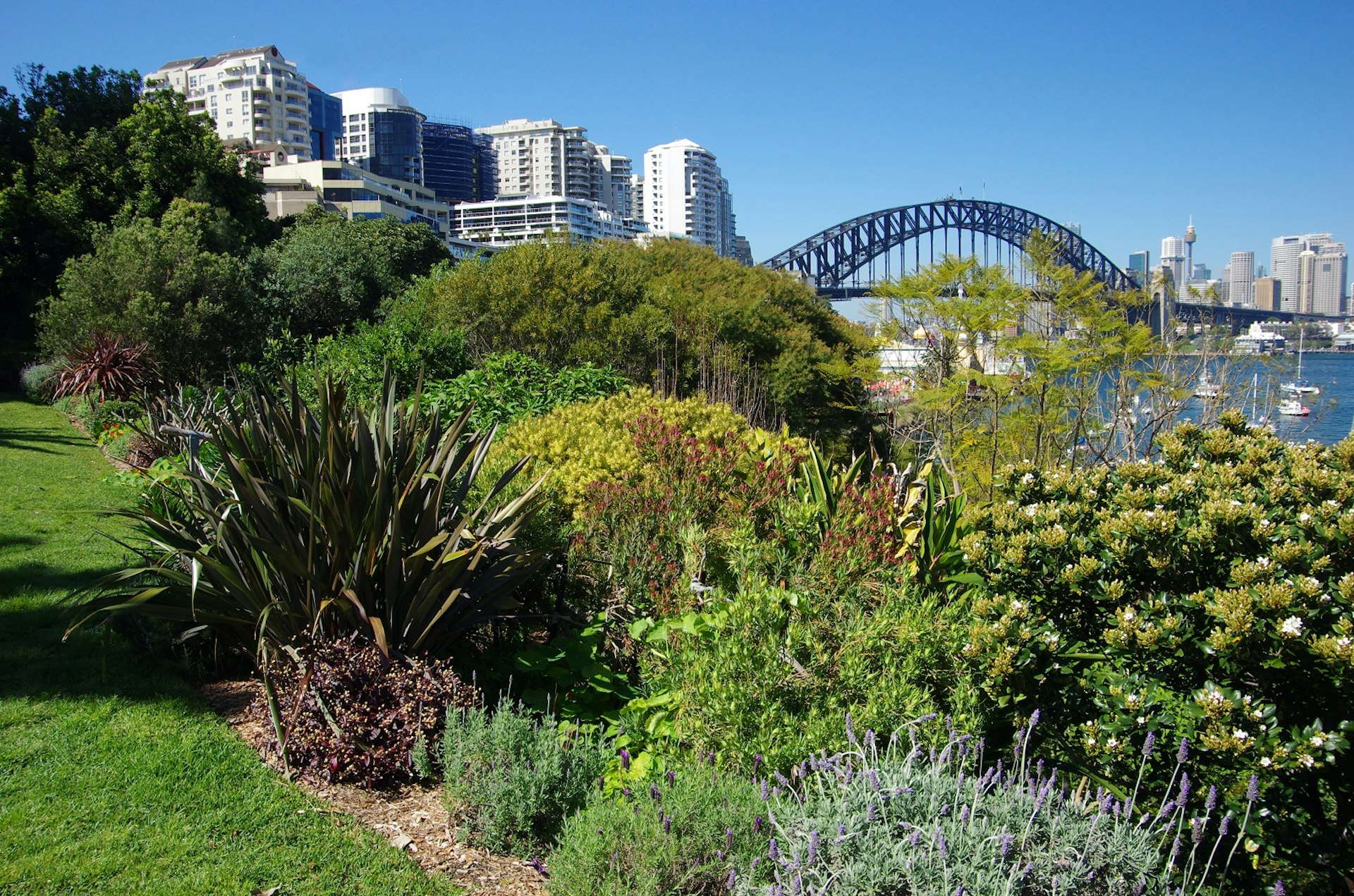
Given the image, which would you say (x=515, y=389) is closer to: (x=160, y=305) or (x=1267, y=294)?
(x=160, y=305)

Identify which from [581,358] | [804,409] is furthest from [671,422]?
[804,409]

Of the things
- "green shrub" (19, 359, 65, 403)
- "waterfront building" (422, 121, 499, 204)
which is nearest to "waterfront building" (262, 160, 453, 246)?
"green shrub" (19, 359, 65, 403)

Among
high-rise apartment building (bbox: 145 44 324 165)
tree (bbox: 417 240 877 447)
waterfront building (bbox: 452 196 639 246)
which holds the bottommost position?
tree (bbox: 417 240 877 447)

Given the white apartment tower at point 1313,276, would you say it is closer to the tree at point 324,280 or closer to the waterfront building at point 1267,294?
the waterfront building at point 1267,294

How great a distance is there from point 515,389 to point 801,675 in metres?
5.80

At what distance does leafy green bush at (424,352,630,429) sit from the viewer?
7906mm

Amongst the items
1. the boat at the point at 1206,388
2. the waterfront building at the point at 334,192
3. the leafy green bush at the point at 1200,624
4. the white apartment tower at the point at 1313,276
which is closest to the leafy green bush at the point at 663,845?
the leafy green bush at the point at 1200,624

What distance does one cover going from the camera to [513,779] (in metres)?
3.00

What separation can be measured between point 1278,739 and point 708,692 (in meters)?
1.70

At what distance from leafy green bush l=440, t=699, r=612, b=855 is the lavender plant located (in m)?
0.82

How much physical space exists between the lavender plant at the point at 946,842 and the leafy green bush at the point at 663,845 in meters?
0.09

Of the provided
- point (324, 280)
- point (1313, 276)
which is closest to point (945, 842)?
point (324, 280)

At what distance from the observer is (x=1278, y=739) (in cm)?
255

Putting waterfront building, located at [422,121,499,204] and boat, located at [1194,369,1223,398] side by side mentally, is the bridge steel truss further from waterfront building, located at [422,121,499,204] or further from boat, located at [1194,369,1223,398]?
waterfront building, located at [422,121,499,204]
